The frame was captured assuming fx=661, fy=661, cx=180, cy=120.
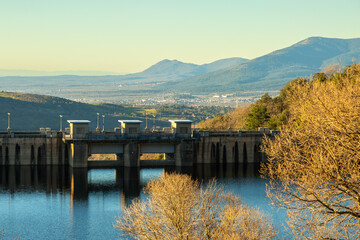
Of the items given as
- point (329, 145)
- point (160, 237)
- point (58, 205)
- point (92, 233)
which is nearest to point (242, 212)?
point (160, 237)

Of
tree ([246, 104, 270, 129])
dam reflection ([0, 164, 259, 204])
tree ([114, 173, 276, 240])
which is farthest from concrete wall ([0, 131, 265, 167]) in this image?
tree ([114, 173, 276, 240])

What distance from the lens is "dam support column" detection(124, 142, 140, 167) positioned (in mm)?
124688

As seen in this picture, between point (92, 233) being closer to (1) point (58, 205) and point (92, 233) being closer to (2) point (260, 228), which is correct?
(1) point (58, 205)

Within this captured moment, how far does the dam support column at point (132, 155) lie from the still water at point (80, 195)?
6.73 feet

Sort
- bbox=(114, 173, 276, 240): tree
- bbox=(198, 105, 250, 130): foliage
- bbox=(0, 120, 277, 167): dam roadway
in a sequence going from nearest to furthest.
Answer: bbox=(114, 173, 276, 240): tree, bbox=(0, 120, 277, 167): dam roadway, bbox=(198, 105, 250, 130): foliage

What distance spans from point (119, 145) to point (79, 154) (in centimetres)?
868

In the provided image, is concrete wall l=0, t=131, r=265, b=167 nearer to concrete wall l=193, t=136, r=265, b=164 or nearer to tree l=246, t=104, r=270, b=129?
concrete wall l=193, t=136, r=265, b=164

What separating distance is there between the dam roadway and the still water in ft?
8.95

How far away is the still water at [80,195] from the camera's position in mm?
77375

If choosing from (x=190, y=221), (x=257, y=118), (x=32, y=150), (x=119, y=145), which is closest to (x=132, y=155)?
(x=119, y=145)

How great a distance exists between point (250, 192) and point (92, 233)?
30.7 m

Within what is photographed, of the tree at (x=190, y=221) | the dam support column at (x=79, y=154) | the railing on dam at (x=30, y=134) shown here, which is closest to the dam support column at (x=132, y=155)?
the dam support column at (x=79, y=154)

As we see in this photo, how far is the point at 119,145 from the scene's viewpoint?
12625cm

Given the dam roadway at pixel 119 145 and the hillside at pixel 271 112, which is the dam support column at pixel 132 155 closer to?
the dam roadway at pixel 119 145
